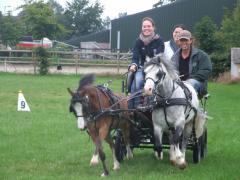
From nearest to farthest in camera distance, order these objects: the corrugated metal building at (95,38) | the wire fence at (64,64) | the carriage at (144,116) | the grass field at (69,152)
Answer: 1. the carriage at (144,116)
2. the grass field at (69,152)
3. the wire fence at (64,64)
4. the corrugated metal building at (95,38)

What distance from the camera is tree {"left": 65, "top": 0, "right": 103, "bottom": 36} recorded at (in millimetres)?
103312

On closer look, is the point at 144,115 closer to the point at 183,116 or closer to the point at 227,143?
the point at 183,116

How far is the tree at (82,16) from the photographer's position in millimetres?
103312

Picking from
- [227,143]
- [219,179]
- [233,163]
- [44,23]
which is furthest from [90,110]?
[44,23]

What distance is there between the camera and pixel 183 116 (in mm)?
8914

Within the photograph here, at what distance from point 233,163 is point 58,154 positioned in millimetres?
3044

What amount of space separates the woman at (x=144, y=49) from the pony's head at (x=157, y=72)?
2.74ft

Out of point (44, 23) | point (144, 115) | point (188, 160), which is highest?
point (44, 23)

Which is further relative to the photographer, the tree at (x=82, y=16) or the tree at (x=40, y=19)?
the tree at (x=82, y=16)

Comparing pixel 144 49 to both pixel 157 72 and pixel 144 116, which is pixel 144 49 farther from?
pixel 157 72

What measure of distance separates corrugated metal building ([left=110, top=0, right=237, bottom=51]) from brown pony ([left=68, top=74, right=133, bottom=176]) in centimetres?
4040

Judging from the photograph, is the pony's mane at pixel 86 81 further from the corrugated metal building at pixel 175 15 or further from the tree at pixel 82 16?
the tree at pixel 82 16

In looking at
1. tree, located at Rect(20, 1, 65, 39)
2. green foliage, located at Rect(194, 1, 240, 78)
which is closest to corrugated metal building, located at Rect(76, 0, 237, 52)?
tree, located at Rect(20, 1, 65, 39)

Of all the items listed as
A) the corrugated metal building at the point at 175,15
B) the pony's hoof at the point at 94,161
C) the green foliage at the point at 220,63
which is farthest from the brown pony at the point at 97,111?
the corrugated metal building at the point at 175,15
